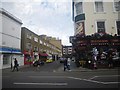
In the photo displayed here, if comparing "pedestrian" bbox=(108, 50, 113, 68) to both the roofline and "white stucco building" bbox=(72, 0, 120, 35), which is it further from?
the roofline

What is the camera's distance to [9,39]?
36.5 meters

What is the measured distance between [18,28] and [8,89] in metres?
32.7

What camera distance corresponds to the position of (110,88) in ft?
33.1

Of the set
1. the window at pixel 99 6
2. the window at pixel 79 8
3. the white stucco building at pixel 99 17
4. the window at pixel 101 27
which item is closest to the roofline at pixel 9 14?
the window at pixel 79 8

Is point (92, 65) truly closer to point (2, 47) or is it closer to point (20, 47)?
point (2, 47)

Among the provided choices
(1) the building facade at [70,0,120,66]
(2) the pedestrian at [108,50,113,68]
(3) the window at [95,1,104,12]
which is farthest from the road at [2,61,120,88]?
(3) the window at [95,1,104,12]

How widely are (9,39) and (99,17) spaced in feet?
60.4

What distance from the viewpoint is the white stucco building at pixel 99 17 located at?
26656mm

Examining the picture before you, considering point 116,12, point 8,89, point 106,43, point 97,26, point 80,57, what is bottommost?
point 8,89

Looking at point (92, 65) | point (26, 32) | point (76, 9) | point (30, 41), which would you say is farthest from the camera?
point (30, 41)

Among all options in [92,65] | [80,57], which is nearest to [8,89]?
[92,65]

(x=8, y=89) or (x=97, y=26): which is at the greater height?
(x=97, y=26)

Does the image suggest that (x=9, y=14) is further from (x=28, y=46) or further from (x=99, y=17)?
(x=99, y=17)

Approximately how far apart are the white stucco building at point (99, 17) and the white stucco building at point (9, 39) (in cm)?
1449
